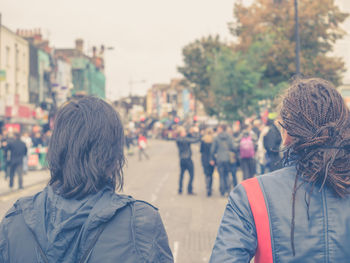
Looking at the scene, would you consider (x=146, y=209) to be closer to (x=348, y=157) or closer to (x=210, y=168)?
(x=348, y=157)

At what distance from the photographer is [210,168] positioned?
14.2 metres

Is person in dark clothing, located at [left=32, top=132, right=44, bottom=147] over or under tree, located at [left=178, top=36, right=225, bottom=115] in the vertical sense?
under

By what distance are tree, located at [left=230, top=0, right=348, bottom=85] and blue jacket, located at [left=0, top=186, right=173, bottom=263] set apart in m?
27.3

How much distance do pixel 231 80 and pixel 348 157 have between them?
91.4 feet

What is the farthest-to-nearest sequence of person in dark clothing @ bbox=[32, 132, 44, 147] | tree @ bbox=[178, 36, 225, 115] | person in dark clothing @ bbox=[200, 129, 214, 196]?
1. tree @ bbox=[178, 36, 225, 115]
2. person in dark clothing @ bbox=[32, 132, 44, 147]
3. person in dark clothing @ bbox=[200, 129, 214, 196]

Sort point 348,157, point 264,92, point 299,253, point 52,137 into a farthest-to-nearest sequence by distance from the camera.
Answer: point 264,92, point 52,137, point 348,157, point 299,253

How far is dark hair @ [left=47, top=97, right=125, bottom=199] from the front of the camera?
2.10 meters

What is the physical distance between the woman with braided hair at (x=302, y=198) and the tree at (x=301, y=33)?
88.6ft

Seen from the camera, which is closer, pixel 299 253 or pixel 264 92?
pixel 299 253

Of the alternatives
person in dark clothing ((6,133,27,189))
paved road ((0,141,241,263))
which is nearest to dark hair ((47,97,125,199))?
paved road ((0,141,241,263))

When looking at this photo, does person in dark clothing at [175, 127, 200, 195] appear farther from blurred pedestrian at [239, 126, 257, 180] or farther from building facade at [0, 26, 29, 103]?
building facade at [0, 26, 29, 103]

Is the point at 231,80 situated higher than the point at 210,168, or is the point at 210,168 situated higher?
the point at 231,80

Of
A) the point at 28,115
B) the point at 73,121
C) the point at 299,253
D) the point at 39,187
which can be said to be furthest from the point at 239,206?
the point at 28,115

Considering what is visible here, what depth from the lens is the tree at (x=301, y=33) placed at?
96.3 ft
